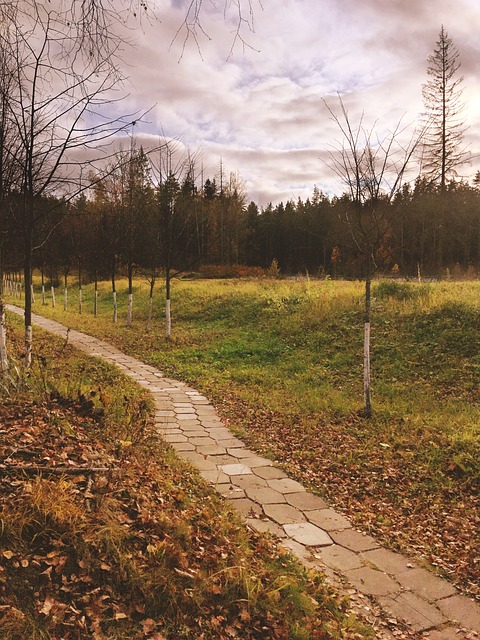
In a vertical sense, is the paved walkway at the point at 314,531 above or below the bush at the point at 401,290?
below

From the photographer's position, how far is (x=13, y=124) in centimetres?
703

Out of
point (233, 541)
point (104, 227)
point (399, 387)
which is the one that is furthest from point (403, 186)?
point (104, 227)

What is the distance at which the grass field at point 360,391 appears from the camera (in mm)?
4750

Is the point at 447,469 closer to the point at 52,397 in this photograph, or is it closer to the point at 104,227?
the point at 52,397

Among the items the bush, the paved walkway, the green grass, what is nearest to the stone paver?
the paved walkway

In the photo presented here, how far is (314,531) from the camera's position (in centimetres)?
421

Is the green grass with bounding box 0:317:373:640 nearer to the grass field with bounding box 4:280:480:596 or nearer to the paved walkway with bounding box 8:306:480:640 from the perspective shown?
the paved walkway with bounding box 8:306:480:640

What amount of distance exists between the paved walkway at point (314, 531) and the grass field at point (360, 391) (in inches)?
9.3

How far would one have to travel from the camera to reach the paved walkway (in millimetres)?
3256

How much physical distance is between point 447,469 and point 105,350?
30.9ft

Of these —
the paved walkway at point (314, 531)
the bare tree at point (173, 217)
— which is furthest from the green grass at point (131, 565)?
the bare tree at point (173, 217)

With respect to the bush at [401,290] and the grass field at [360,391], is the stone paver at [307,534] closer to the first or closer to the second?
the grass field at [360,391]

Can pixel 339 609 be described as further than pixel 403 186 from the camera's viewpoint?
No

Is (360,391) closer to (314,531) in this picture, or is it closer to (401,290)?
(314,531)
